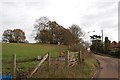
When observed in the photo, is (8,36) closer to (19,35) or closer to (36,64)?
(19,35)

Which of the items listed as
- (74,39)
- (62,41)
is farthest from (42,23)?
(74,39)

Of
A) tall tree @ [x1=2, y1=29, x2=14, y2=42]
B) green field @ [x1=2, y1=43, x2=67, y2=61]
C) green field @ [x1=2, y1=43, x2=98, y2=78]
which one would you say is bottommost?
green field @ [x1=2, y1=43, x2=98, y2=78]

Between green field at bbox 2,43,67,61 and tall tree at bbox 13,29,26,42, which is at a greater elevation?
tall tree at bbox 13,29,26,42

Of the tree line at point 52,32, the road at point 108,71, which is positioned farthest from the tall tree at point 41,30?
the road at point 108,71

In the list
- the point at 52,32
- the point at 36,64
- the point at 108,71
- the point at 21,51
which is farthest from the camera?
the point at 52,32

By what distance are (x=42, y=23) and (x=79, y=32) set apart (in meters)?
12.1

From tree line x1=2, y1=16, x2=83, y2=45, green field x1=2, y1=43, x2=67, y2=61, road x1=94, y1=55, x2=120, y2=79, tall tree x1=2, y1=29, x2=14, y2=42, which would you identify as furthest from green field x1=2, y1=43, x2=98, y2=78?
tall tree x1=2, y1=29, x2=14, y2=42

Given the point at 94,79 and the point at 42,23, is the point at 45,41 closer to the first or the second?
the point at 42,23

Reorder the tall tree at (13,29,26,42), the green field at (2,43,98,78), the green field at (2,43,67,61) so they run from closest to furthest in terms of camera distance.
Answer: the green field at (2,43,98,78) → the green field at (2,43,67,61) → the tall tree at (13,29,26,42)

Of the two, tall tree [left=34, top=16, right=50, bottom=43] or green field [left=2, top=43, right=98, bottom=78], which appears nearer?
green field [left=2, top=43, right=98, bottom=78]

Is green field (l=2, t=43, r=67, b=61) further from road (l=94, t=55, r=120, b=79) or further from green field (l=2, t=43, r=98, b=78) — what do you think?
road (l=94, t=55, r=120, b=79)

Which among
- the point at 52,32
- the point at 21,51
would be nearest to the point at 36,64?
Answer: the point at 21,51

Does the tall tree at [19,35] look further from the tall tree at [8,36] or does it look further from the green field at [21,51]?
the green field at [21,51]

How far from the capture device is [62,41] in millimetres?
78188
